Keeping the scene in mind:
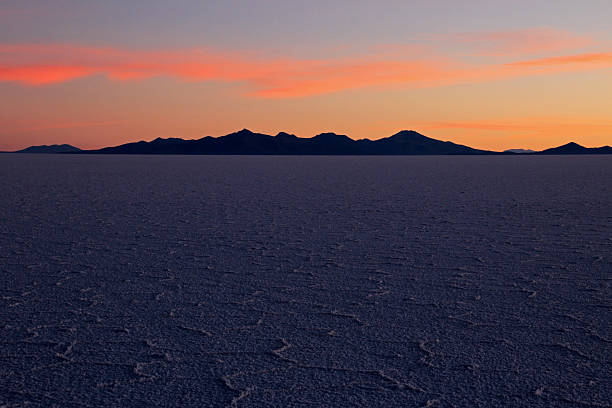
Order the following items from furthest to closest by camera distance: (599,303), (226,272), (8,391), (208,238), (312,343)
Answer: (208,238) → (226,272) → (599,303) → (312,343) → (8,391)

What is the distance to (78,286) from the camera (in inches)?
176

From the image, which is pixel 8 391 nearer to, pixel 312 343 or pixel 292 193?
pixel 312 343

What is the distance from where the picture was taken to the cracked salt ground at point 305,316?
261 centimetres

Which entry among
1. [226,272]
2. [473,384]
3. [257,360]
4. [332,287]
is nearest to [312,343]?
[257,360]

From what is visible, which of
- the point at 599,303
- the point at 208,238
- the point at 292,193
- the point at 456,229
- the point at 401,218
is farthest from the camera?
the point at 292,193

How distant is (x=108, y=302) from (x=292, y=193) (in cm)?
1037

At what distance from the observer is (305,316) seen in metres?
3.70

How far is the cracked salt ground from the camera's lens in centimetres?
261

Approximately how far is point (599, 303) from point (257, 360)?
2.44 m

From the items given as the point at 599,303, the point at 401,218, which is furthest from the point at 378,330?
the point at 401,218

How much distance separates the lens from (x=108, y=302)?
4.01m

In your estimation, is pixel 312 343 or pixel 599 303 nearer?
pixel 312 343

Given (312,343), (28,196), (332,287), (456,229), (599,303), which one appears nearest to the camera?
(312,343)

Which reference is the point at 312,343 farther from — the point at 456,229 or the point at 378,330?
the point at 456,229
